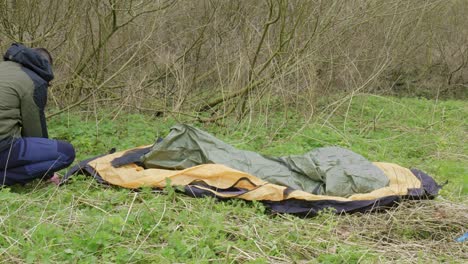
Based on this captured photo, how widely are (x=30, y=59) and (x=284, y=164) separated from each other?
220 centimetres

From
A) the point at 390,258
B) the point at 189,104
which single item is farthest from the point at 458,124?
the point at 390,258

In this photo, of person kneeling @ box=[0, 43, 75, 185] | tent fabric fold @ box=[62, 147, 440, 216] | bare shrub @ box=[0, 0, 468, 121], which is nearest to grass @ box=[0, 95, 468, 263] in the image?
tent fabric fold @ box=[62, 147, 440, 216]

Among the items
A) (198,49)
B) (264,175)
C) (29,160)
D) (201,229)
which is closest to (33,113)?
(29,160)

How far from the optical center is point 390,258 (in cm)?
267

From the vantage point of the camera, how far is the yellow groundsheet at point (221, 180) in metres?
3.32

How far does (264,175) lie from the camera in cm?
374

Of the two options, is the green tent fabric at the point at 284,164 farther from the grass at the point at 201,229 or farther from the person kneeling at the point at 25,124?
the person kneeling at the point at 25,124

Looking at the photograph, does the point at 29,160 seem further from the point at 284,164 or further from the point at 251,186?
the point at 284,164

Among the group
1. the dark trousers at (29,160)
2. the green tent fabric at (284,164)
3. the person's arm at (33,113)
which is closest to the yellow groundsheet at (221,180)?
the green tent fabric at (284,164)

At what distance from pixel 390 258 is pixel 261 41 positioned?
433 cm

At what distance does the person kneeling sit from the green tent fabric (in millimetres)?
736

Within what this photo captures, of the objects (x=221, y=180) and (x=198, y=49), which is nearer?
(x=221, y=180)

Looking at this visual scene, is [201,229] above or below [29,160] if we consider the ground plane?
below

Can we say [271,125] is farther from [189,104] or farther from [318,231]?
[318,231]
